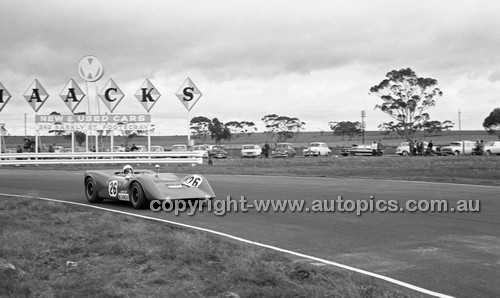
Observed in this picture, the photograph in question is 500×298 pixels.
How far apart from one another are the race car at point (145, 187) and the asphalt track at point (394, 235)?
0.31 meters

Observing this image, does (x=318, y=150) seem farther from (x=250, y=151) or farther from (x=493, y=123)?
(x=493, y=123)

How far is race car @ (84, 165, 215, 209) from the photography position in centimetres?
1131

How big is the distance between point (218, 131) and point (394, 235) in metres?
87.6

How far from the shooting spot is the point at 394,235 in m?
8.49

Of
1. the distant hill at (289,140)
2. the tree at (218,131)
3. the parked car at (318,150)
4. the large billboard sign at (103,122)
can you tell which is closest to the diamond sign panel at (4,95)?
the large billboard sign at (103,122)

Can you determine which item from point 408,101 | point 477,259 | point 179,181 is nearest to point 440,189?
point 179,181

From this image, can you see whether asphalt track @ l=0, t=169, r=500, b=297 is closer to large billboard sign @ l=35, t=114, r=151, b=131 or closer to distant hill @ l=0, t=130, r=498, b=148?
large billboard sign @ l=35, t=114, r=151, b=131

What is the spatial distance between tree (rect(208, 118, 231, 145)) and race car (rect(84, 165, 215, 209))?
81728 millimetres

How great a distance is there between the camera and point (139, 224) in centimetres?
931

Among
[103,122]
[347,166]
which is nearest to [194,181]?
[347,166]

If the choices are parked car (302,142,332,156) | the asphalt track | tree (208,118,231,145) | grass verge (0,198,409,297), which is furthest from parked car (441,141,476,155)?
tree (208,118,231,145)

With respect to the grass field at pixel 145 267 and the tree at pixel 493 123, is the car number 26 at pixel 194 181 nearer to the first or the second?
the grass field at pixel 145 267

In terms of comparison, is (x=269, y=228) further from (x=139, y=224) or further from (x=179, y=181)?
(x=179, y=181)

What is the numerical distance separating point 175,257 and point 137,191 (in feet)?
17.1
